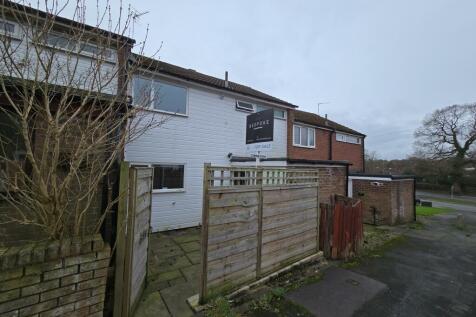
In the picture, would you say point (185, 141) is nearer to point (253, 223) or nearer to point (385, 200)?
point (253, 223)

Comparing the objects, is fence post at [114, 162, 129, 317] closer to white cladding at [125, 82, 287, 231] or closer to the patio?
the patio

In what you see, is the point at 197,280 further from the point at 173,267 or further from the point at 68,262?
the point at 68,262

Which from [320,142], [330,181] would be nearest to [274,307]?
[330,181]

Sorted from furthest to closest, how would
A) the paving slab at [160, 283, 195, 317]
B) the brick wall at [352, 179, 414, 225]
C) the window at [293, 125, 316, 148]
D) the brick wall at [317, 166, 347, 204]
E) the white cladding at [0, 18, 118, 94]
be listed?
1. the window at [293, 125, 316, 148]
2. the brick wall at [352, 179, 414, 225]
3. the brick wall at [317, 166, 347, 204]
4. the paving slab at [160, 283, 195, 317]
5. the white cladding at [0, 18, 118, 94]

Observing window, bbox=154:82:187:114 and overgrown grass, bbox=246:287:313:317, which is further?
window, bbox=154:82:187:114

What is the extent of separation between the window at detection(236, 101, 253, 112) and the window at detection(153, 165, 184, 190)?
3870mm

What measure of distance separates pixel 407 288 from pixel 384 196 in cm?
677

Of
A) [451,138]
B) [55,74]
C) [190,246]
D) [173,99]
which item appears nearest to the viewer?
[55,74]

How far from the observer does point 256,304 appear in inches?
145

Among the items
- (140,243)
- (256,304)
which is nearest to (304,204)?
(256,304)

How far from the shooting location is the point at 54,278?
2.20m

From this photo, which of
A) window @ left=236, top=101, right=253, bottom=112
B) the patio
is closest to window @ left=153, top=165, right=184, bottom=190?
the patio

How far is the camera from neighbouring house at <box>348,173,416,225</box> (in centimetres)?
1013

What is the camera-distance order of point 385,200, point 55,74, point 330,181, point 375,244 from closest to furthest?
point 55,74 → point 375,244 → point 330,181 → point 385,200
